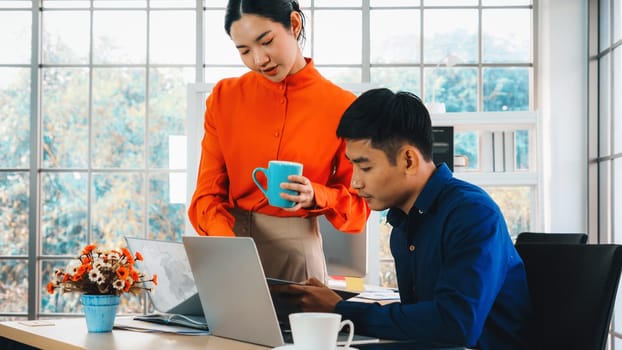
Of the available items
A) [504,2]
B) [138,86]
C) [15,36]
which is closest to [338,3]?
[504,2]

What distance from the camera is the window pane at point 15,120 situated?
5.58 meters

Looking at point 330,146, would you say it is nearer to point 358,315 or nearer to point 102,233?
point 358,315

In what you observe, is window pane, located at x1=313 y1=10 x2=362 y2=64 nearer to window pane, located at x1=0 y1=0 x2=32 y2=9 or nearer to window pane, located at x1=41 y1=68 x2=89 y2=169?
window pane, located at x1=41 y1=68 x2=89 y2=169

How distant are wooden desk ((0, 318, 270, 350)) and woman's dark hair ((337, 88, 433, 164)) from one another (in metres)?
0.49

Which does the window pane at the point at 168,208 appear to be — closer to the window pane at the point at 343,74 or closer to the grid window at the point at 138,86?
the grid window at the point at 138,86

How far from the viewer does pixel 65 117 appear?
18.3 feet

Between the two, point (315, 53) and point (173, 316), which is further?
point (315, 53)

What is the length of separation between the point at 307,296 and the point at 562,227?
3.91 metres

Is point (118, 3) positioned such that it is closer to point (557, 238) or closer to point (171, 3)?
point (171, 3)

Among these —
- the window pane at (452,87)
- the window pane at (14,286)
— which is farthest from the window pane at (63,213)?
the window pane at (452,87)

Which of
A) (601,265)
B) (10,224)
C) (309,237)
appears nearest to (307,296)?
(309,237)

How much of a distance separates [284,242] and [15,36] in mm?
4591

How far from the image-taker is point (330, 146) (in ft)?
5.96

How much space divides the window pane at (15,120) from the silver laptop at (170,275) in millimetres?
4261
